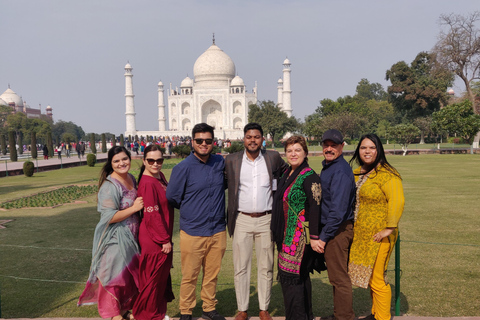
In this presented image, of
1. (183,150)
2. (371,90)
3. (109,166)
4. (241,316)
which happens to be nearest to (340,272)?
(241,316)

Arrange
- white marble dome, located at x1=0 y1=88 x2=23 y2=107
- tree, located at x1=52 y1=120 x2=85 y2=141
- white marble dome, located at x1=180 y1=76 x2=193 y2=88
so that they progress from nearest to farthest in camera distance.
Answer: white marble dome, located at x1=180 y1=76 x2=193 y2=88 < tree, located at x1=52 y1=120 x2=85 y2=141 < white marble dome, located at x1=0 y1=88 x2=23 y2=107

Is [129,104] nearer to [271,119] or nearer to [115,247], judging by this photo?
[271,119]

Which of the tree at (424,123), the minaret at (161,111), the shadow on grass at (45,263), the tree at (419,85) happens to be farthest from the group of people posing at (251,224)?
the minaret at (161,111)

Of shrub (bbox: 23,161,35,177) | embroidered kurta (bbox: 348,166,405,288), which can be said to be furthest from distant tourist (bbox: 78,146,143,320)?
shrub (bbox: 23,161,35,177)

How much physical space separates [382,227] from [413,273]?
1686 millimetres

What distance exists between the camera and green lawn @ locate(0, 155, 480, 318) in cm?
344

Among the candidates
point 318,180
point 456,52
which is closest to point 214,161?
point 318,180

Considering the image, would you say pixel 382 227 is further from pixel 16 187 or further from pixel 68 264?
pixel 16 187

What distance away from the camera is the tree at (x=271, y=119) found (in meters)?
33.2

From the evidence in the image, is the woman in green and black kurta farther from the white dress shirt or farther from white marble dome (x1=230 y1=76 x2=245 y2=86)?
white marble dome (x1=230 y1=76 x2=245 y2=86)

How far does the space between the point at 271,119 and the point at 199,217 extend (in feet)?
102

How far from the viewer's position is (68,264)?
15.1 ft

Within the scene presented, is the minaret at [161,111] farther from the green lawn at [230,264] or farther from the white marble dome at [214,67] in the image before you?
the green lawn at [230,264]

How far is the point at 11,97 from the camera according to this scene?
2384 inches
